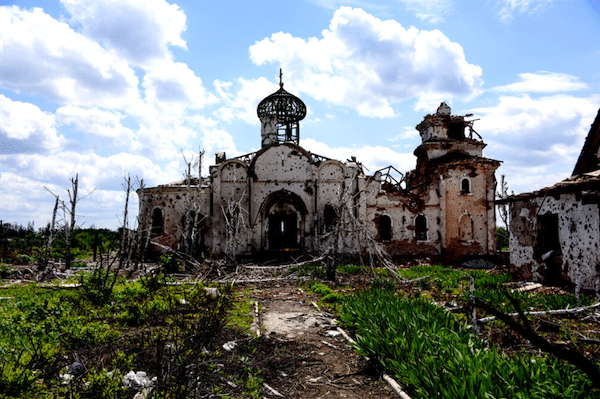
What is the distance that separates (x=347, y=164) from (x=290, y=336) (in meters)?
16.2

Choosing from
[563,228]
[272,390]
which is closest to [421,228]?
[563,228]

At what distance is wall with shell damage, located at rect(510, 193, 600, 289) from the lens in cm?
1066

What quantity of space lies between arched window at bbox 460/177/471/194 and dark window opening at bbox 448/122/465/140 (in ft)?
12.1

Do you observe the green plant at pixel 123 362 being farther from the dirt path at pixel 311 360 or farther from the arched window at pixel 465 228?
the arched window at pixel 465 228

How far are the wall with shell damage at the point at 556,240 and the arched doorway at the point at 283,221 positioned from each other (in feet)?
36.4

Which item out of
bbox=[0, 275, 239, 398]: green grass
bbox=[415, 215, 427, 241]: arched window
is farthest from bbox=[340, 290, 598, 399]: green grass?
bbox=[415, 215, 427, 241]: arched window

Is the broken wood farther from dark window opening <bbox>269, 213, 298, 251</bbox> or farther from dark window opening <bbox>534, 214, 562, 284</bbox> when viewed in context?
dark window opening <bbox>269, 213, 298, 251</bbox>

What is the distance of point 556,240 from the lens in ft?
43.0

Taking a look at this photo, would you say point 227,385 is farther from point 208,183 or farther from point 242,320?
point 208,183

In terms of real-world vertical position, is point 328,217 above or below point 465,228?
above

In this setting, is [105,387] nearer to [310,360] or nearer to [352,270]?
[310,360]

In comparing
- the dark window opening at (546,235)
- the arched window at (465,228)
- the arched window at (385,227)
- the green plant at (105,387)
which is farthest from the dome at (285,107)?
the green plant at (105,387)

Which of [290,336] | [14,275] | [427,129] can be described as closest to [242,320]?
[290,336]

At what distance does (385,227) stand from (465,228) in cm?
484
